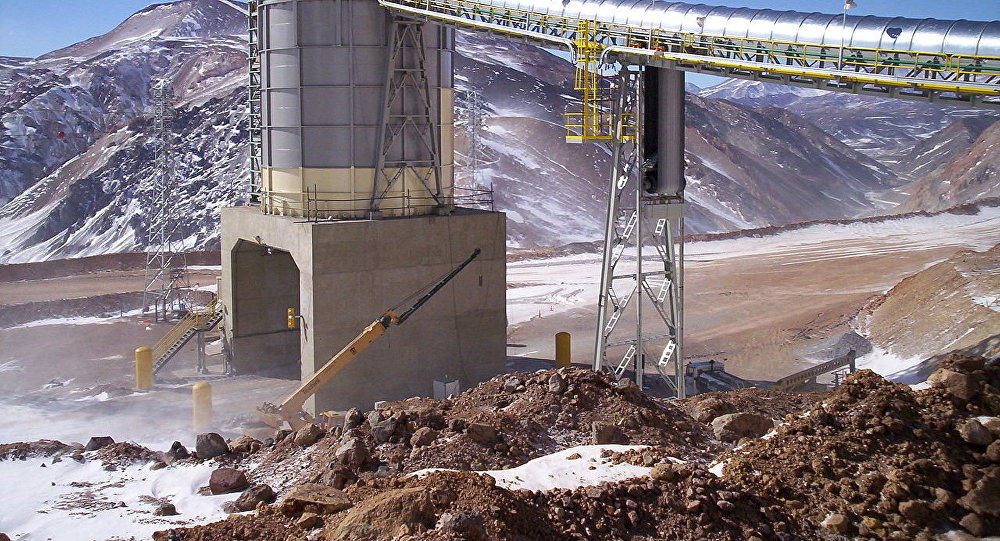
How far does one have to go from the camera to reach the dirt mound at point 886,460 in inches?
457

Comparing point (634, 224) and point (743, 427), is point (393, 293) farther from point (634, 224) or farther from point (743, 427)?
point (743, 427)

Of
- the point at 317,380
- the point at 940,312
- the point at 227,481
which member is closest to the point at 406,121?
the point at 317,380

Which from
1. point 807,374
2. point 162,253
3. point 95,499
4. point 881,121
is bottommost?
point 807,374

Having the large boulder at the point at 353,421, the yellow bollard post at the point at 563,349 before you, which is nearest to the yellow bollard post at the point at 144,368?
the yellow bollard post at the point at 563,349

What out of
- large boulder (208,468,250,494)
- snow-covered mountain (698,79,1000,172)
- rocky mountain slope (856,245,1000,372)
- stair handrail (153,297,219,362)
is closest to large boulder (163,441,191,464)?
large boulder (208,468,250,494)

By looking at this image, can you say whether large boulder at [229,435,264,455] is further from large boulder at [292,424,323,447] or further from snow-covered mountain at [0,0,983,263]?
snow-covered mountain at [0,0,983,263]

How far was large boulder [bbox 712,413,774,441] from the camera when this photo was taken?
1566 centimetres

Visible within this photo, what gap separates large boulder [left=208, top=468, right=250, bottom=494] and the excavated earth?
0.23m

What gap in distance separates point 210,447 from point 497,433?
466cm

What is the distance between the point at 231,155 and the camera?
6844cm

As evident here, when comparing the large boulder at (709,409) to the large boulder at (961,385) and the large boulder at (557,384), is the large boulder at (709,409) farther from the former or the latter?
the large boulder at (961,385)

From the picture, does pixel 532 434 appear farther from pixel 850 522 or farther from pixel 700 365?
pixel 700 365

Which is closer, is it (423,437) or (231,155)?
(423,437)

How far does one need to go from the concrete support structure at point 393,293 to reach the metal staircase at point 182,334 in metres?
3.51
